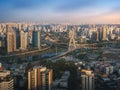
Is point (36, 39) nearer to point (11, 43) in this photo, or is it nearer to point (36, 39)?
point (36, 39)

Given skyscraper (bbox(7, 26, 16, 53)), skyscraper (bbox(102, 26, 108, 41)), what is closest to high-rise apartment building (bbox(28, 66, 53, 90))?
skyscraper (bbox(7, 26, 16, 53))

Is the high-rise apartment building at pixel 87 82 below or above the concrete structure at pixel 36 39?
below

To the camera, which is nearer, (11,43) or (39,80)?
(39,80)

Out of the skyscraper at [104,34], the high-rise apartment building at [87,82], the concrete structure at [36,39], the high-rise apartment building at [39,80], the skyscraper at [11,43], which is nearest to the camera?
the high-rise apartment building at [39,80]

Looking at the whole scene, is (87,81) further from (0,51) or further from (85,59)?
(0,51)

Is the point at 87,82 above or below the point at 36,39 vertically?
below

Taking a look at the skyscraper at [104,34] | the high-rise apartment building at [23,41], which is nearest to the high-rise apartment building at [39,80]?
the high-rise apartment building at [23,41]

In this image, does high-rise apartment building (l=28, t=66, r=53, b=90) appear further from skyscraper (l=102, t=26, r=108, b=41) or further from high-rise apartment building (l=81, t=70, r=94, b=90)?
skyscraper (l=102, t=26, r=108, b=41)

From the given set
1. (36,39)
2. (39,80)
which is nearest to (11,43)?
(36,39)

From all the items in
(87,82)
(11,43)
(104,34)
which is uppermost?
(104,34)

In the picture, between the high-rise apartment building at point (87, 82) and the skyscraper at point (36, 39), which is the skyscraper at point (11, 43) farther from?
the high-rise apartment building at point (87, 82)

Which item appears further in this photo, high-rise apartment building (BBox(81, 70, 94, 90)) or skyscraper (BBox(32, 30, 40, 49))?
skyscraper (BBox(32, 30, 40, 49))

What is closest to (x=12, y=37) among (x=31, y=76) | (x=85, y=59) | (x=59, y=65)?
(x=85, y=59)
